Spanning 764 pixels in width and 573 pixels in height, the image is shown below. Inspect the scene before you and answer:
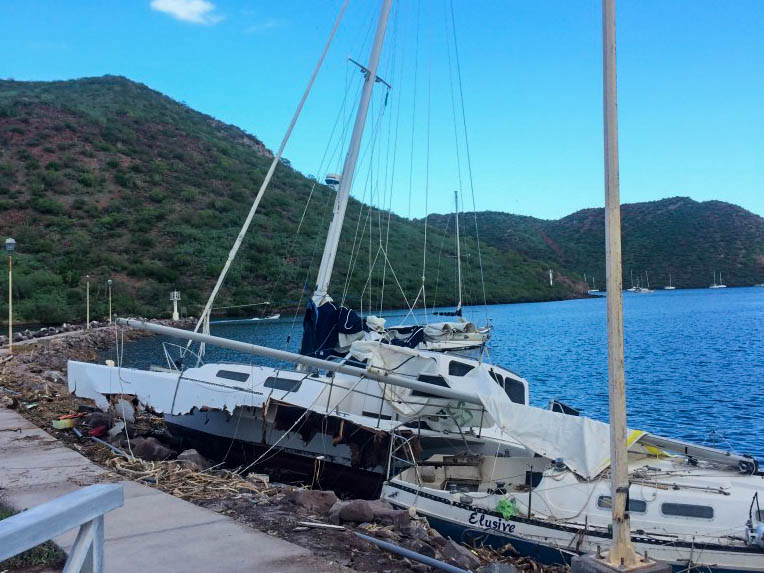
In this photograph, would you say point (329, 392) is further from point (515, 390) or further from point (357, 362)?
point (515, 390)

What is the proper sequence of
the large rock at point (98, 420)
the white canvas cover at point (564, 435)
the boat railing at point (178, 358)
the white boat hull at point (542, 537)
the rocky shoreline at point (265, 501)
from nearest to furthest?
the rocky shoreline at point (265, 501) < the white boat hull at point (542, 537) < the white canvas cover at point (564, 435) < the large rock at point (98, 420) < the boat railing at point (178, 358)

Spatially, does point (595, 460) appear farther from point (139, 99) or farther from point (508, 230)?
point (508, 230)

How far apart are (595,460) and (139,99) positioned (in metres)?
104

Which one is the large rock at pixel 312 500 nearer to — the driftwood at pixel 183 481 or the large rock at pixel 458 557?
the driftwood at pixel 183 481

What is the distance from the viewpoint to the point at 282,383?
1375cm

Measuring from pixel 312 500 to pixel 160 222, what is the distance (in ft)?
207

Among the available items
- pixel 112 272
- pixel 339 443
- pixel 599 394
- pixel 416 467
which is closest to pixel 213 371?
pixel 339 443

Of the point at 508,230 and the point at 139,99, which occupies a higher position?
the point at 139,99

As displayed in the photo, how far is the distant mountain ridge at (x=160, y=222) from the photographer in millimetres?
55156

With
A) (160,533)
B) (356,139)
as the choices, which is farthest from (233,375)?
(160,533)

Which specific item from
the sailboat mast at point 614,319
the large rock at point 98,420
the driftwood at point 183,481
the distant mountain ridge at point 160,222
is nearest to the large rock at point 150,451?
the large rock at point 98,420

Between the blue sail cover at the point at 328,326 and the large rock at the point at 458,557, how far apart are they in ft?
26.2

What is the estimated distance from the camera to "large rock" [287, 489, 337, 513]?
26.8 feet

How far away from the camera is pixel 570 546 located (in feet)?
28.5
